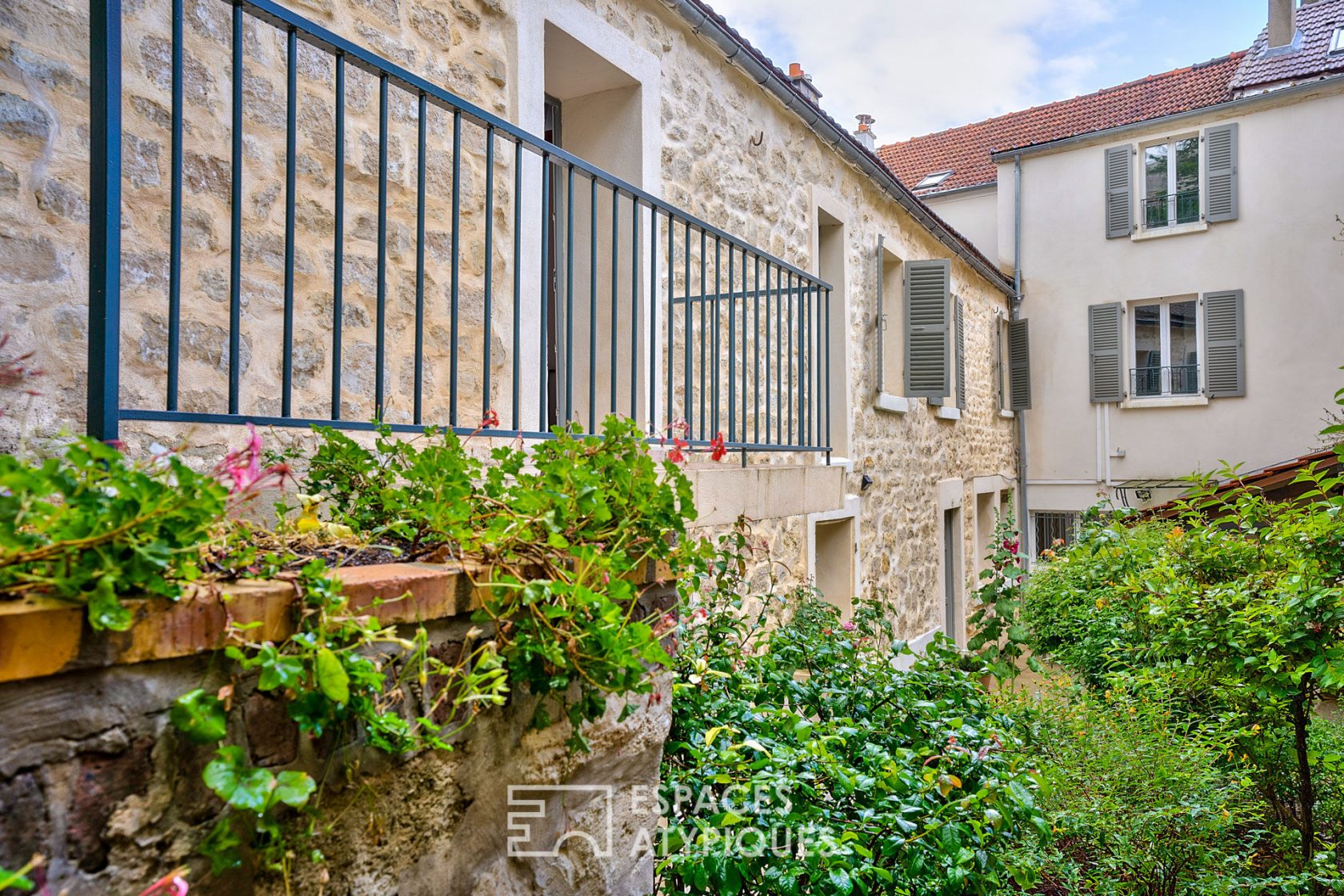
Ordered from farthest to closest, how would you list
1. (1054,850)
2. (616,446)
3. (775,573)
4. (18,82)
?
(775,573), (1054,850), (18,82), (616,446)

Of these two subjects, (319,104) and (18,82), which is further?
(319,104)

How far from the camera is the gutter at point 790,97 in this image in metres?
4.96

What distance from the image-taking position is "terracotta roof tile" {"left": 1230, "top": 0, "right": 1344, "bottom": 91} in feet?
37.4

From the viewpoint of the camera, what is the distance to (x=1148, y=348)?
12.8m

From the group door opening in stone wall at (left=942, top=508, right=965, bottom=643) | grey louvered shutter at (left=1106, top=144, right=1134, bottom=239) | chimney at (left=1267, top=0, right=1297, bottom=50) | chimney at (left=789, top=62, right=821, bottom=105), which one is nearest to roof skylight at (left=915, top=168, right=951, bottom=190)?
grey louvered shutter at (left=1106, top=144, right=1134, bottom=239)

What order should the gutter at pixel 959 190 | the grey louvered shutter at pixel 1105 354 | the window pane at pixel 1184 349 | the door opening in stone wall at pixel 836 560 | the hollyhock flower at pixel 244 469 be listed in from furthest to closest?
the gutter at pixel 959 190 < the grey louvered shutter at pixel 1105 354 < the window pane at pixel 1184 349 < the door opening in stone wall at pixel 836 560 < the hollyhock flower at pixel 244 469

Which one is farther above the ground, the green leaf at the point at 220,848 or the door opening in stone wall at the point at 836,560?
the green leaf at the point at 220,848

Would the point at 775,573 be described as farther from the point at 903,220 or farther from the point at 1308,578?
the point at 903,220

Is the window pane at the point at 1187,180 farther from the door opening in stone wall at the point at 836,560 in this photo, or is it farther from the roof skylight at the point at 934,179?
the door opening in stone wall at the point at 836,560

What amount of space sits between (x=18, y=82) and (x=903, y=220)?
791 cm

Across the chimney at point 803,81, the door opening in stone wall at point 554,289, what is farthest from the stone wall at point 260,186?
the chimney at point 803,81

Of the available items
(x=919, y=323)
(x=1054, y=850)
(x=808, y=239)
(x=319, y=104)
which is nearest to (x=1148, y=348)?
(x=919, y=323)

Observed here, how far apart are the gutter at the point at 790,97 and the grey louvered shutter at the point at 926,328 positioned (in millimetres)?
603

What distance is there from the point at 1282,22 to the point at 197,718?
1594 cm
